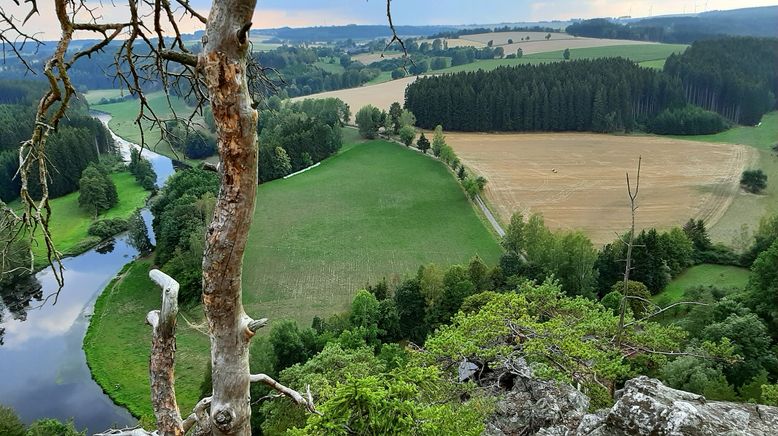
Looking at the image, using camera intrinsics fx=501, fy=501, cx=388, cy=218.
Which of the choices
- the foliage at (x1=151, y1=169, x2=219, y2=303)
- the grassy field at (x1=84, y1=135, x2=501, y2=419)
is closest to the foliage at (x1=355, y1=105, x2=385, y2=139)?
the grassy field at (x1=84, y1=135, x2=501, y2=419)

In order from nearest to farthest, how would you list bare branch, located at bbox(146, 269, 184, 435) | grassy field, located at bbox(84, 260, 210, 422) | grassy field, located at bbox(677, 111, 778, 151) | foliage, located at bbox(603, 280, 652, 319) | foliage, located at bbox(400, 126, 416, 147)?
bare branch, located at bbox(146, 269, 184, 435)
grassy field, located at bbox(84, 260, 210, 422)
foliage, located at bbox(603, 280, 652, 319)
grassy field, located at bbox(677, 111, 778, 151)
foliage, located at bbox(400, 126, 416, 147)

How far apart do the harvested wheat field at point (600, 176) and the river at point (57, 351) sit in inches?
1443

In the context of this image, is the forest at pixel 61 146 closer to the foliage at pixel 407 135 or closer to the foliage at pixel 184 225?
the foliage at pixel 184 225

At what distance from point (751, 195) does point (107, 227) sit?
67052 mm

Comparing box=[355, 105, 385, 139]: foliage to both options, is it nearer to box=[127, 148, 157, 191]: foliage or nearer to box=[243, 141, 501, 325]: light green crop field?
box=[243, 141, 501, 325]: light green crop field

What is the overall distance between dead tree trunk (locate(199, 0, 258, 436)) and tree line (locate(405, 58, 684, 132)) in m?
81.0

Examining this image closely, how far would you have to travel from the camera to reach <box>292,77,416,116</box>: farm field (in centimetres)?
9656

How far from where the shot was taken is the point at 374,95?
10462 cm

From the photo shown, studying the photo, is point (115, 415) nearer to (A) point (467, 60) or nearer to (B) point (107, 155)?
(B) point (107, 155)

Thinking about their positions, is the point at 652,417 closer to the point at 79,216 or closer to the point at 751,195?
the point at 751,195

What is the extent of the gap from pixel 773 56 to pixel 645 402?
385 ft

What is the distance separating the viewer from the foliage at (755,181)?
175 ft

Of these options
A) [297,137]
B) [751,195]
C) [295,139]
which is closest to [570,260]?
[751,195]

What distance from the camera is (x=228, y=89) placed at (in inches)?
146
